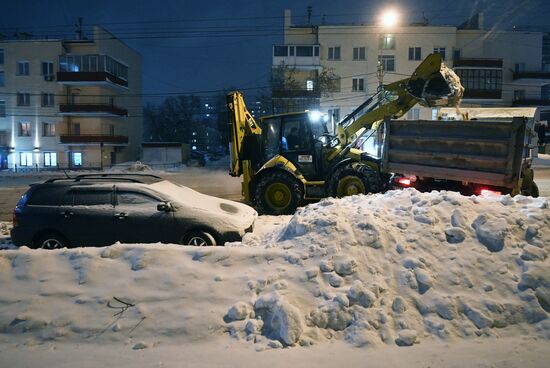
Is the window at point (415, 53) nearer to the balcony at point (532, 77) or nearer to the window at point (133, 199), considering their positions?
the balcony at point (532, 77)

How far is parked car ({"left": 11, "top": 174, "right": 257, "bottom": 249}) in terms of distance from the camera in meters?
8.08

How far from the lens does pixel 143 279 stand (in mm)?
5281

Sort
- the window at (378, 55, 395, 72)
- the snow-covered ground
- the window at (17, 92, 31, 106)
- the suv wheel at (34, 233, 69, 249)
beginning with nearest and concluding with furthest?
the snow-covered ground
the suv wheel at (34, 233, 69, 249)
the window at (378, 55, 395, 72)
the window at (17, 92, 31, 106)

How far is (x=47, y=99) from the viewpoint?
51.6 meters

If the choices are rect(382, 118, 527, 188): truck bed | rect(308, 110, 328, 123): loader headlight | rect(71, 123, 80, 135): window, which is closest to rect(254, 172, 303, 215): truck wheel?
rect(308, 110, 328, 123): loader headlight

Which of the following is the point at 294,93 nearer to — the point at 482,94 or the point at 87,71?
the point at 482,94

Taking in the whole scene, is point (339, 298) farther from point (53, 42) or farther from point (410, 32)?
point (53, 42)

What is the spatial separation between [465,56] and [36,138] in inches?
1856

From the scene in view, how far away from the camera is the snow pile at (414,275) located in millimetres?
4656

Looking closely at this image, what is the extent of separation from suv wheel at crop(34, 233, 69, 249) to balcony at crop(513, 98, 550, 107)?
2061 inches

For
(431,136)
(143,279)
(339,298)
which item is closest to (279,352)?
(339,298)

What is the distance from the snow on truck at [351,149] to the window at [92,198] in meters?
5.61

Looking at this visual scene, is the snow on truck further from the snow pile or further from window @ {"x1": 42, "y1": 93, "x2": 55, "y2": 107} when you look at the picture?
window @ {"x1": 42, "y1": 93, "x2": 55, "y2": 107}

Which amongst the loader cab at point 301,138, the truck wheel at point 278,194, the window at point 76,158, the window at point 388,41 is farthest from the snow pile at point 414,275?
the window at point 76,158
